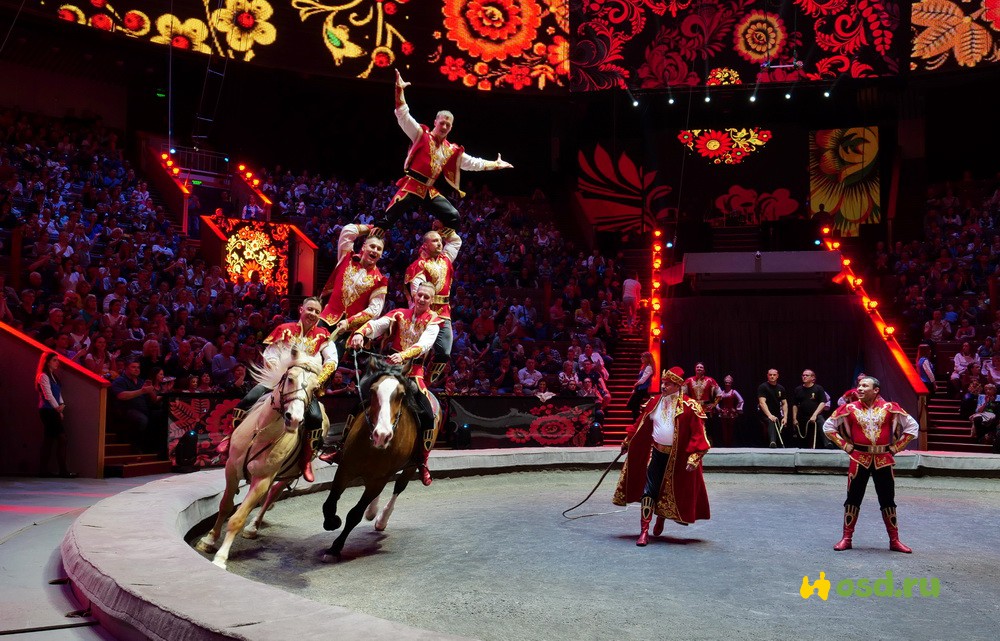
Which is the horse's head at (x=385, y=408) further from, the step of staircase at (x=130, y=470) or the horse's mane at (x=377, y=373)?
the step of staircase at (x=130, y=470)

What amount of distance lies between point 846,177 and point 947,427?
13.2 m

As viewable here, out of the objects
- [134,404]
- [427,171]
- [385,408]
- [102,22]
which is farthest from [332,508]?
[102,22]

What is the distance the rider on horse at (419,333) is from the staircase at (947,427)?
12.4 meters

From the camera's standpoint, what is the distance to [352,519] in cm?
680

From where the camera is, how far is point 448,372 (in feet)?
53.5

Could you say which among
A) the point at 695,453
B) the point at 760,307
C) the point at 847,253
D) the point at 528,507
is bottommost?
the point at 528,507

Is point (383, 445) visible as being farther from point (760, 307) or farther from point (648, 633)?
point (760, 307)

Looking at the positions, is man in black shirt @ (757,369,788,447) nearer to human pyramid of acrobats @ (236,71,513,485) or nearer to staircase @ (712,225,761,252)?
human pyramid of acrobats @ (236,71,513,485)

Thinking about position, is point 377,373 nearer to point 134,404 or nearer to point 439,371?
point 439,371

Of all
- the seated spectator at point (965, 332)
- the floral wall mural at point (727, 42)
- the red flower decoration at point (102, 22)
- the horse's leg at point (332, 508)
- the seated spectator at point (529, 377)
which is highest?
the floral wall mural at point (727, 42)

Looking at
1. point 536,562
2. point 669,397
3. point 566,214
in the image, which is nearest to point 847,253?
point 566,214

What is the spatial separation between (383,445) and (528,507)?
3687mm

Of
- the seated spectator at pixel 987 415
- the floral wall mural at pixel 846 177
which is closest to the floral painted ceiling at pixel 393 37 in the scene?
the floral wall mural at pixel 846 177

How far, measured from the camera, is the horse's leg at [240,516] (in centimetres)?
608
